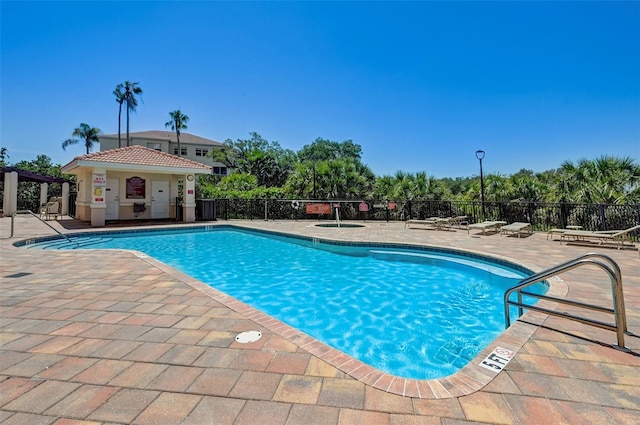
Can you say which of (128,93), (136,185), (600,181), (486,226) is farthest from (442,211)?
(128,93)

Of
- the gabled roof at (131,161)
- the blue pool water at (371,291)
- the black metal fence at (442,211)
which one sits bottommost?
the blue pool water at (371,291)

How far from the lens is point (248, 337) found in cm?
267

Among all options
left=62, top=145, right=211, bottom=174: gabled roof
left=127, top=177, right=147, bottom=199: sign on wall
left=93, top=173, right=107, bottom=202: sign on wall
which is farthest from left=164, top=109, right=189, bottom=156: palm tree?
→ left=93, top=173, right=107, bottom=202: sign on wall

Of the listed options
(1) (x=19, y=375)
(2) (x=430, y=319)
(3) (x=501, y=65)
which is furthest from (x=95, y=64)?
(3) (x=501, y=65)

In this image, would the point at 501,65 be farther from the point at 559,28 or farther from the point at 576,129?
the point at 576,129

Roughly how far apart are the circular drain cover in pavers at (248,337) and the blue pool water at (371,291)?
1276mm

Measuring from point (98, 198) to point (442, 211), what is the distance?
1669cm

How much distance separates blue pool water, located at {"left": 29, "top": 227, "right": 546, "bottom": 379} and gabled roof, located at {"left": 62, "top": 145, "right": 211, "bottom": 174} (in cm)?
384

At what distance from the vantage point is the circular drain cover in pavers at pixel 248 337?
2.60 m

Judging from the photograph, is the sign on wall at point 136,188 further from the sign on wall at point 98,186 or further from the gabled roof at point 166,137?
the gabled roof at point 166,137

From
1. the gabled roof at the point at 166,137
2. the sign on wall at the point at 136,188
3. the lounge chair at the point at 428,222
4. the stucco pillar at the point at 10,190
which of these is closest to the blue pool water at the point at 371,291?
the lounge chair at the point at 428,222

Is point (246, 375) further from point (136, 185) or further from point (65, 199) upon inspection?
point (65, 199)

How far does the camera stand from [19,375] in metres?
2.05

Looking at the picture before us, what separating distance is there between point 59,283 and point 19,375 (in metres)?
2.98
